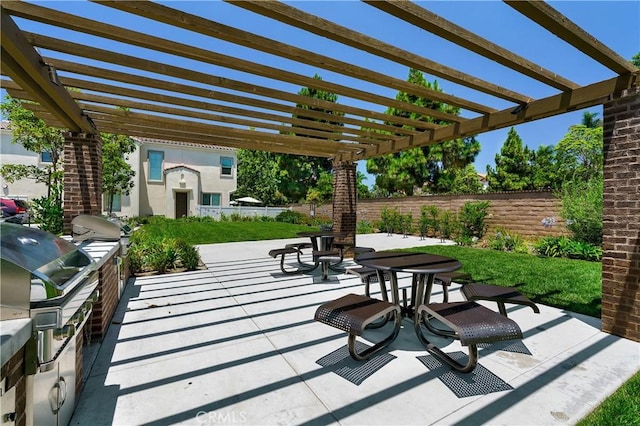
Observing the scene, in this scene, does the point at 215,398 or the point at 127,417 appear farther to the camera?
the point at 215,398

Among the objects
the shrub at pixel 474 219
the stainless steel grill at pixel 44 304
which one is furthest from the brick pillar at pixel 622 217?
the shrub at pixel 474 219

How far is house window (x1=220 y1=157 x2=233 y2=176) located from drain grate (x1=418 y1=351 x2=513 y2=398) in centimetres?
2274

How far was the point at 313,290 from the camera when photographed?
5.66 m

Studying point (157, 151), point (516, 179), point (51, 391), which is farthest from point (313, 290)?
point (516, 179)

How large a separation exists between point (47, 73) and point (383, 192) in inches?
1008

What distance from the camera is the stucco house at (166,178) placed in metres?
19.6

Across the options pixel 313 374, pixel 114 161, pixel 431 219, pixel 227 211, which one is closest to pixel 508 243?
pixel 431 219

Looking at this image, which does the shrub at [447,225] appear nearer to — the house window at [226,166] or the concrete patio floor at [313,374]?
the concrete patio floor at [313,374]

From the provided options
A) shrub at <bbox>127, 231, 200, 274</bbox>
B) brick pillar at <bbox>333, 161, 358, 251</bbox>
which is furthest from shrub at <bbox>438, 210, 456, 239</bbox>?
shrub at <bbox>127, 231, 200, 274</bbox>

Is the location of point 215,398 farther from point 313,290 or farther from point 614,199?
point 614,199

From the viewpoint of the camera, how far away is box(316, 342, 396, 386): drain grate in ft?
9.21

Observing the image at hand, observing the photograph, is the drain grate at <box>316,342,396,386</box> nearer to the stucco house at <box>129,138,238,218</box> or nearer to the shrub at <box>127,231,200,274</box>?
the shrub at <box>127,231,200,274</box>

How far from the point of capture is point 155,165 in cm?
2162

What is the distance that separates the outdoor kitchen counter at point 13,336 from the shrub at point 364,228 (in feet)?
53.1
